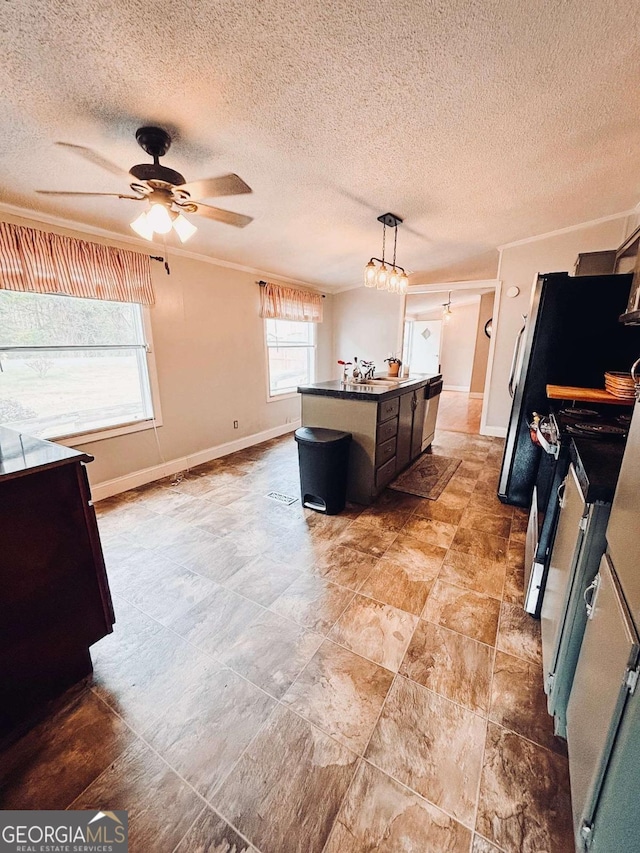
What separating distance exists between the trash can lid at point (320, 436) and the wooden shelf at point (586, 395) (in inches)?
56.6

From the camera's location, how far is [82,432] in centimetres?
281

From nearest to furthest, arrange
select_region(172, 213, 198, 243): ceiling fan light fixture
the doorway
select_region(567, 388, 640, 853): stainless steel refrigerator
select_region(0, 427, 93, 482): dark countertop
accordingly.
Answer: select_region(567, 388, 640, 853): stainless steel refrigerator < select_region(0, 427, 93, 482): dark countertop < select_region(172, 213, 198, 243): ceiling fan light fixture < the doorway

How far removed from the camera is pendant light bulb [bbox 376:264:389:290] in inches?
115

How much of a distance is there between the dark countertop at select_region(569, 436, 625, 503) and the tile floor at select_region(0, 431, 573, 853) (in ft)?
3.08

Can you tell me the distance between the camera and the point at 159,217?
1656 millimetres

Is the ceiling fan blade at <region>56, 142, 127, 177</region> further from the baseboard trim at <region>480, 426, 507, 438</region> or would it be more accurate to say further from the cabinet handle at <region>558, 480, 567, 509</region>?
the baseboard trim at <region>480, 426, 507, 438</region>

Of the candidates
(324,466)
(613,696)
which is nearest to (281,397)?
(324,466)

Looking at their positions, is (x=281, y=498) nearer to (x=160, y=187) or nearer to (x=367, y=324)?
(x=160, y=187)

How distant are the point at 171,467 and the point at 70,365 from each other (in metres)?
1.35

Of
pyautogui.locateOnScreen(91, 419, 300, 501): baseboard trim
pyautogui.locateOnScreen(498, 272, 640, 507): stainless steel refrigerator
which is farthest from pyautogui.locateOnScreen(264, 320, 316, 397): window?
pyautogui.locateOnScreen(498, 272, 640, 507): stainless steel refrigerator

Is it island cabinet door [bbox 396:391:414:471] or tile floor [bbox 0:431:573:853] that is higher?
island cabinet door [bbox 396:391:414:471]

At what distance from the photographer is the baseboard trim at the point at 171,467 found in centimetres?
302

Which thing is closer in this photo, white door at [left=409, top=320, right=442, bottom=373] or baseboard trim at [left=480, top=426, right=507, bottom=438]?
baseboard trim at [left=480, top=426, right=507, bottom=438]

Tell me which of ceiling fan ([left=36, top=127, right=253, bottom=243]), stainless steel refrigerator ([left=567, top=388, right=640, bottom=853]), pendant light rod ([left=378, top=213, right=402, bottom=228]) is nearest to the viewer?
stainless steel refrigerator ([left=567, top=388, right=640, bottom=853])
